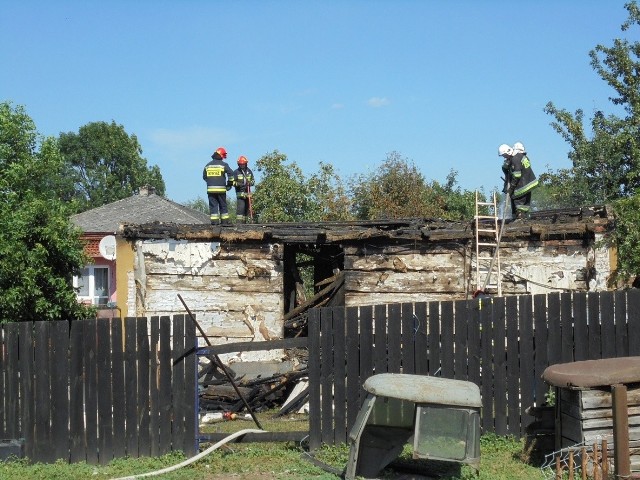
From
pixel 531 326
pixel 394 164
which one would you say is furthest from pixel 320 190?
pixel 531 326

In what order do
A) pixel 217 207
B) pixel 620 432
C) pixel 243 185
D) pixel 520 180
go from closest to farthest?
pixel 620 432
pixel 520 180
pixel 217 207
pixel 243 185

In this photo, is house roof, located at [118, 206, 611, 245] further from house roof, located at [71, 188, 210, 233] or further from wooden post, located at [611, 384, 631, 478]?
house roof, located at [71, 188, 210, 233]

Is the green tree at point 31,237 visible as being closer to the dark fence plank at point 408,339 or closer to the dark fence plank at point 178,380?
the dark fence plank at point 178,380

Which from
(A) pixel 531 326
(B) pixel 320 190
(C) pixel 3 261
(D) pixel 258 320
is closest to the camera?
(A) pixel 531 326

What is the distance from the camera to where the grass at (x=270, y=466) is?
823cm

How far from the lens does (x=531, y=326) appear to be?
958 cm

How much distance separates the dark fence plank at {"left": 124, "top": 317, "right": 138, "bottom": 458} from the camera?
30.1ft

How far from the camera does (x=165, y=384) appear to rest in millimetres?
9203

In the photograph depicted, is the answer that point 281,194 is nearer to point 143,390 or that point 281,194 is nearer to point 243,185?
point 243,185

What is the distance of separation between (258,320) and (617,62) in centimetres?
1462

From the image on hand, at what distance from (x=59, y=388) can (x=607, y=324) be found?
22.0ft

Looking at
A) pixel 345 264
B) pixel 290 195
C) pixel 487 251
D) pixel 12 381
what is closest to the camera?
pixel 12 381

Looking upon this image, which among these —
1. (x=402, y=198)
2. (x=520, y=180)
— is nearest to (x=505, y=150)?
(x=520, y=180)

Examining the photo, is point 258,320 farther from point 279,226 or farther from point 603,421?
point 603,421
